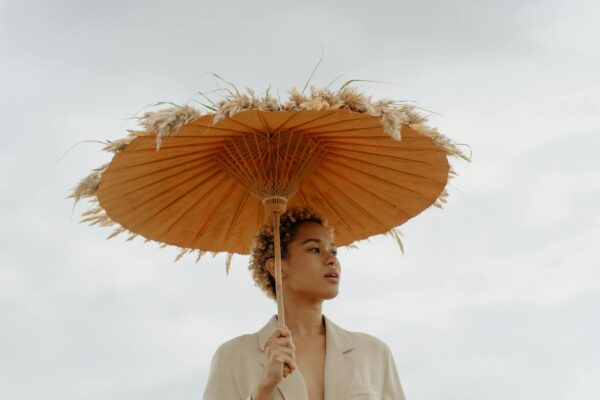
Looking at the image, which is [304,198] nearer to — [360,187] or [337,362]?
[360,187]

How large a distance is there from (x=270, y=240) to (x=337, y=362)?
1014 mm

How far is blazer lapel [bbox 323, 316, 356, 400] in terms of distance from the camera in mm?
6172

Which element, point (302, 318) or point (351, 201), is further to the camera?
point (351, 201)

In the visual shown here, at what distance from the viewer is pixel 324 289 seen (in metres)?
6.41

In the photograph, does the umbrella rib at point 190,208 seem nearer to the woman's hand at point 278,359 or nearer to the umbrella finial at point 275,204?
the umbrella finial at point 275,204

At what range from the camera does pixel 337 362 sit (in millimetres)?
6324

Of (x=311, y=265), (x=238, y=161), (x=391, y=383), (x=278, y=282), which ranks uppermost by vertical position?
(x=238, y=161)

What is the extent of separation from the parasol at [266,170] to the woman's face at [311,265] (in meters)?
0.31

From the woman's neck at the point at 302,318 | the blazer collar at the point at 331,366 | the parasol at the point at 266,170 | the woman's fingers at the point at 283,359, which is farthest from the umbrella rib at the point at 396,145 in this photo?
the woman's fingers at the point at 283,359

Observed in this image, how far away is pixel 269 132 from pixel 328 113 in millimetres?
508

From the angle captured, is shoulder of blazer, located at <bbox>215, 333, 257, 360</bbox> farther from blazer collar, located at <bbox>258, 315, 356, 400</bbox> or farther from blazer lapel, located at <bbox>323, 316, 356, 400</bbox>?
blazer lapel, located at <bbox>323, 316, 356, 400</bbox>

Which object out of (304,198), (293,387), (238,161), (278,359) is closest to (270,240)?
(304,198)

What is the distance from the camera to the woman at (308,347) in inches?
244

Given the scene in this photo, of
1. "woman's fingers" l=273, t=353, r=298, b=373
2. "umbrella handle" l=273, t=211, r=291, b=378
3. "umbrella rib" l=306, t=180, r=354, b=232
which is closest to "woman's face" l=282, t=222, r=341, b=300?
"umbrella rib" l=306, t=180, r=354, b=232
